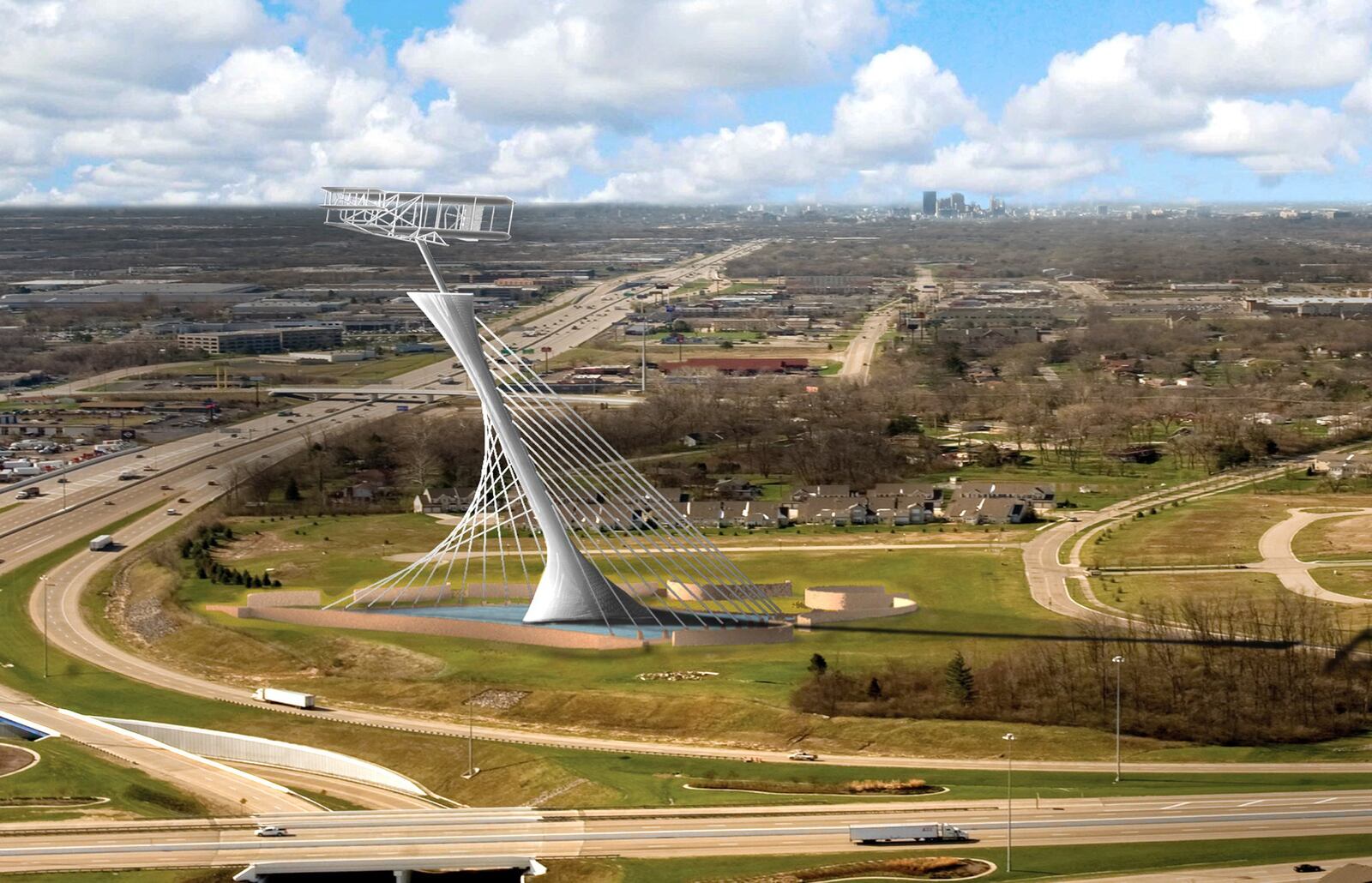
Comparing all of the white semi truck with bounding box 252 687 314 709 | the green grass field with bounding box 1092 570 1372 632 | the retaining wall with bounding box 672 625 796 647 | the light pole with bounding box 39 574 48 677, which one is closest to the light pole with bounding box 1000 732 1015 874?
the retaining wall with bounding box 672 625 796 647

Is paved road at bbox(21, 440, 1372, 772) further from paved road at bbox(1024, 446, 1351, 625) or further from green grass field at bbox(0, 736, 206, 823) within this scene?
green grass field at bbox(0, 736, 206, 823)

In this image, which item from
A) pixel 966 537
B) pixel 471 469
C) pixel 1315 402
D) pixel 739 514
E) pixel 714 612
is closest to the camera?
pixel 714 612

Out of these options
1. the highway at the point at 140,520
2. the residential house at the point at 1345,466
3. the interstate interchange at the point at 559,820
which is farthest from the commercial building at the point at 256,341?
the interstate interchange at the point at 559,820

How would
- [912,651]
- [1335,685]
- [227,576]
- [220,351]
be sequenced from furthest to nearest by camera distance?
1. [220,351]
2. [227,576]
3. [912,651]
4. [1335,685]

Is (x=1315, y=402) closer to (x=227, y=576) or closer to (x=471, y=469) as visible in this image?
(x=471, y=469)

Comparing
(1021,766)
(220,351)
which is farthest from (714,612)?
(220,351)

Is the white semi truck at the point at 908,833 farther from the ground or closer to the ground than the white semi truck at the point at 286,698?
farther from the ground

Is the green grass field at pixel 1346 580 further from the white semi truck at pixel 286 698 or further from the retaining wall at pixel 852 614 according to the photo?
the white semi truck at pixel 286 698
